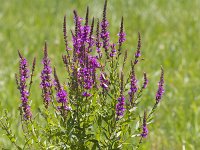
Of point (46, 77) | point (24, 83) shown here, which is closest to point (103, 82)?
point (46, 77)

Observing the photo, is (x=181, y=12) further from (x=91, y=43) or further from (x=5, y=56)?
(x=91, y=43)

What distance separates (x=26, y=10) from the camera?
9.91m

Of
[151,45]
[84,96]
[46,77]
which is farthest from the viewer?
[151,45]

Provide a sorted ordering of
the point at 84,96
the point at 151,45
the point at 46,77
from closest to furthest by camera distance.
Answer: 1. the point at 84,96
2. the point at 46,77
3. the point at 151,45

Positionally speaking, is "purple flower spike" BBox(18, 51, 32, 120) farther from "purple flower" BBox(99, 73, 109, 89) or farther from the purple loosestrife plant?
"purple flower" BBox(99, 73, 109, 89)

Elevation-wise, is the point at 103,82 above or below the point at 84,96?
above

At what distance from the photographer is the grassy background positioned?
6.00 metres

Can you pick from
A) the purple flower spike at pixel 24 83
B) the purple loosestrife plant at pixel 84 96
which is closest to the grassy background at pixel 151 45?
the purple loosestrife plant at pixel 84 96

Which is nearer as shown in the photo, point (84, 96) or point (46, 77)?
point (84, 96)

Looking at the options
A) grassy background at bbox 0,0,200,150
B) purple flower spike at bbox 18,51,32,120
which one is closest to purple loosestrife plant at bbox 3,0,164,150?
purple flower spike at bbox 18,51,32,120

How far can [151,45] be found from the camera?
828 centimetres

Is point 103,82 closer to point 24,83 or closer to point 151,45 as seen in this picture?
point 24,83

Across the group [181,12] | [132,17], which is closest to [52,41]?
[132,17]

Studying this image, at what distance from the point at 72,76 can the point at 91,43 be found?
0.80ft
